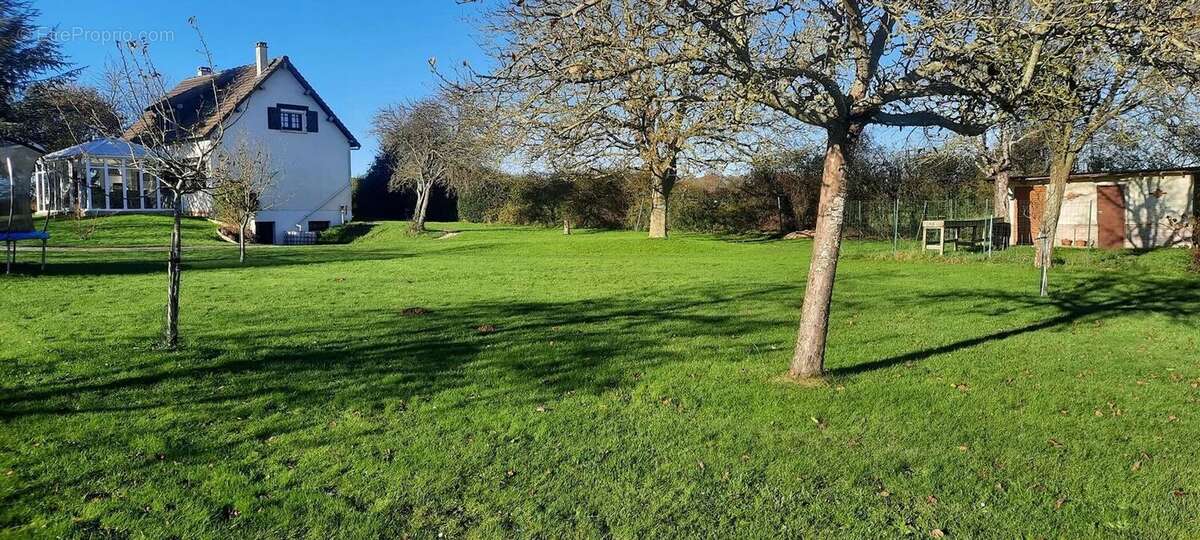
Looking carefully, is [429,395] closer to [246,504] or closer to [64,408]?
[246,504]

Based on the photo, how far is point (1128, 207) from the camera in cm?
2227

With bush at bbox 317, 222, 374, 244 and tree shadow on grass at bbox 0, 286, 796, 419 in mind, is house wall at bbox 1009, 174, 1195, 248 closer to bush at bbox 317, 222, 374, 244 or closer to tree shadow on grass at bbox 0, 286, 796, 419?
tree shadow on grass at bbox 0, 286, 796, 419

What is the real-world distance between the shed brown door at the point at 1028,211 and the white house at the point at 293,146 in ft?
98.9

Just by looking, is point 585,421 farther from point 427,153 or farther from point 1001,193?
point 427,153

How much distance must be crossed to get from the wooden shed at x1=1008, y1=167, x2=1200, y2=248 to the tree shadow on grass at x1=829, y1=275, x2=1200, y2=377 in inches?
340

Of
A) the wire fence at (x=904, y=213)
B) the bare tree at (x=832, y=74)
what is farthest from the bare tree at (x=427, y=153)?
the bare tree at (x=832, y=74)

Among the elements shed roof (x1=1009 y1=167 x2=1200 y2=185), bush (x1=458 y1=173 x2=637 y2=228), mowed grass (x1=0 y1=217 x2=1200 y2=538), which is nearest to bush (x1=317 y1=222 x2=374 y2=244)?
bush (x1=458 y1=173 x2=637 y2=228)

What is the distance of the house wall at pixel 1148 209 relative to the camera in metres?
21.2

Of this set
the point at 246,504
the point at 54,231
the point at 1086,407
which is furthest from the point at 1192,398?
the point at 54,231

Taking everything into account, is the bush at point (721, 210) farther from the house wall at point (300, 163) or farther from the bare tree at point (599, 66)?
the bare tree at point (599, 66)

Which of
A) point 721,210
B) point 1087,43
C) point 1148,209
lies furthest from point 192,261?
point 1148,209

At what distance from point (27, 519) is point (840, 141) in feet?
17.8

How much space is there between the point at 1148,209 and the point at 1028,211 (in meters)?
3.64

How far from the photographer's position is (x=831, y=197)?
18.6 ft
